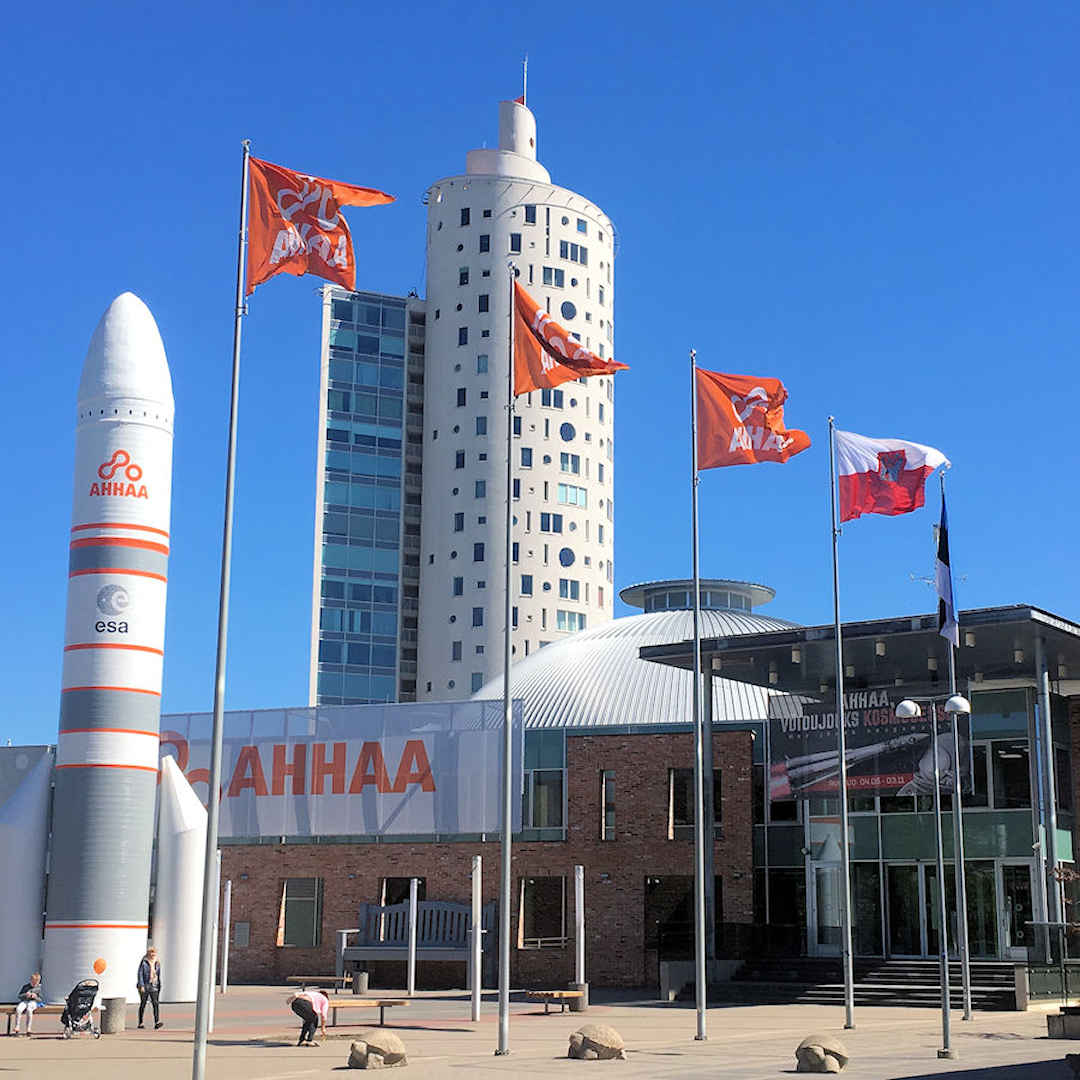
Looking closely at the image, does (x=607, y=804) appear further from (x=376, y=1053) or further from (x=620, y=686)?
(x=376, y=1053)

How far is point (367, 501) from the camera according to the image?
375ft

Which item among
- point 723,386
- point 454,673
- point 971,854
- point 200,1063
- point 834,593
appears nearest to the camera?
point 200,1063

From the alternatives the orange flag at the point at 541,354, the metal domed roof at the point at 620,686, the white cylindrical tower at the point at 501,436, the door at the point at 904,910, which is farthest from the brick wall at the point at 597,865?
the white cylindrical tower at the point at 501,436

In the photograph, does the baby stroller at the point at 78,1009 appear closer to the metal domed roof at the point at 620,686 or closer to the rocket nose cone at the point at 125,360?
the rocket nose cone at the point at 125,360

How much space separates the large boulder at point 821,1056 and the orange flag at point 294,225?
12.7 m

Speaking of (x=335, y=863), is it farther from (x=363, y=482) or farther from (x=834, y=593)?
(x=363, y=482)

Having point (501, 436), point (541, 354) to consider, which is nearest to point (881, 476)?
point (541, 354)

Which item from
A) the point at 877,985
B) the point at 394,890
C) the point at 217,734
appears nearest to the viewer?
the point at 217,734

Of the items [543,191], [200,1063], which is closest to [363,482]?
[543,191]

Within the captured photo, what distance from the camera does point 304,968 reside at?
163 feet

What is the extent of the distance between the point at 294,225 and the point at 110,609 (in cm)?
1682

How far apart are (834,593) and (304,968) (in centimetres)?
2396

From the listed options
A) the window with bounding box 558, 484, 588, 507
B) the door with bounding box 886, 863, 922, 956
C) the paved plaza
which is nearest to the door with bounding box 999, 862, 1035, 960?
the door with bounding box 886, 863, 922, 956

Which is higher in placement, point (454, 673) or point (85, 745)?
point (454, 673)
